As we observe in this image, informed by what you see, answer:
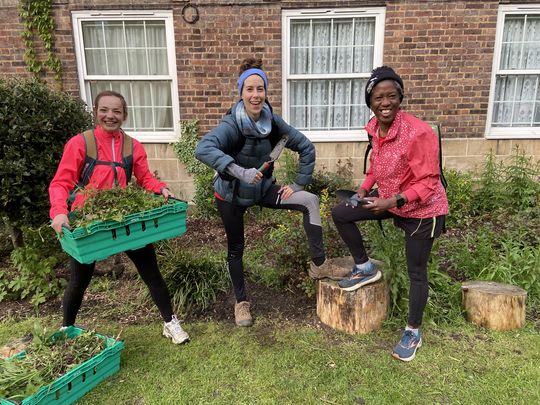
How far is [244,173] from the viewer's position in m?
2.86

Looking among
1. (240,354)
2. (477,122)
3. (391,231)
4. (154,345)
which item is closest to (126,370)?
(154,345)

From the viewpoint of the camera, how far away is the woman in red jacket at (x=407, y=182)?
267 centimetres

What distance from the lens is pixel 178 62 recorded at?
6477 mm

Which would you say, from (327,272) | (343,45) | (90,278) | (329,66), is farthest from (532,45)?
(90,278)

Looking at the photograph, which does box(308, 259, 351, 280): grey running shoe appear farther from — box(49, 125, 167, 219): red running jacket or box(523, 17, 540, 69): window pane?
box(523, 17, 540, 69): window pane

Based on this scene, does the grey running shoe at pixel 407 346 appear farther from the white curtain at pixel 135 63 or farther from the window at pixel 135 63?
the white curtain at pixel 135 63

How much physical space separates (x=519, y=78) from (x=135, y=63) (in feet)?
20.8

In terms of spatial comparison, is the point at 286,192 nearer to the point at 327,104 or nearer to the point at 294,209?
the point at 294,209

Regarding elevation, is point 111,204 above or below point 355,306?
above

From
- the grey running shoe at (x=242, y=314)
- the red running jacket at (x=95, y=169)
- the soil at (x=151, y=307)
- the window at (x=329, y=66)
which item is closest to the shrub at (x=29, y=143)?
the soil at (x=151, y=307)

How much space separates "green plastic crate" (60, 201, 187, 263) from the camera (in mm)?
2523

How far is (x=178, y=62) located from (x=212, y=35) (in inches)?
26.8

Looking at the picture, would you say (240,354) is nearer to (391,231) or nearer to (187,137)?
(391,231)

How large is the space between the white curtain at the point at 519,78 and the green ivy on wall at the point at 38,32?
7.09 meters
